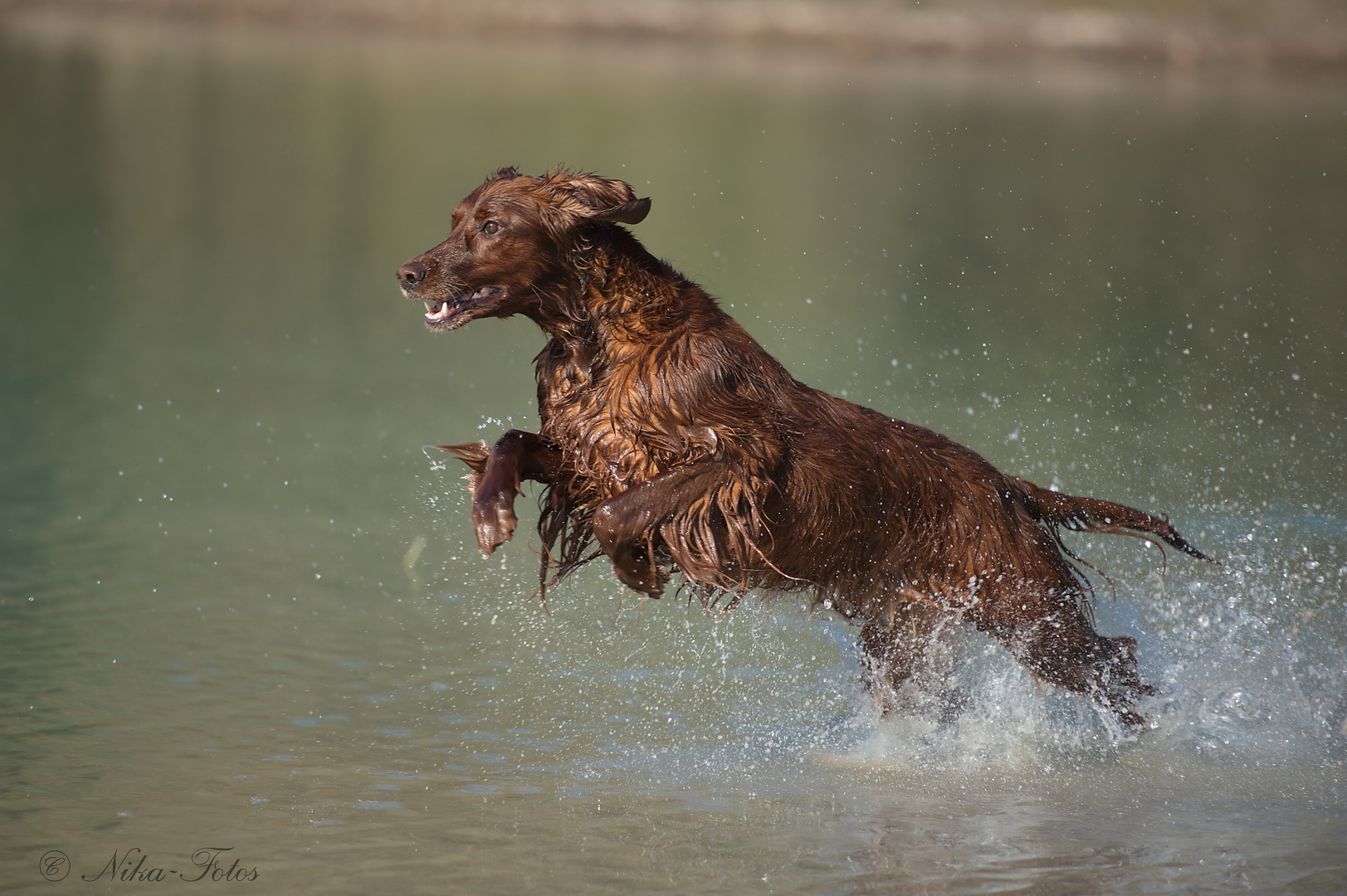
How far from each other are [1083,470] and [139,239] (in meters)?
10.9

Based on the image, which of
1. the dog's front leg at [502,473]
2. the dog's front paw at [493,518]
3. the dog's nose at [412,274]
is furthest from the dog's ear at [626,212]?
the dog's front paw at [493,518]

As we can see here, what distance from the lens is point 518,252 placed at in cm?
512

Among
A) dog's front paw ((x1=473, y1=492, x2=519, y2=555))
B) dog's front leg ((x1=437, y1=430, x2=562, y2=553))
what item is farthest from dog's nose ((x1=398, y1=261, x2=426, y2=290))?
dog's front paw ((x1=473, y1=492, x2=519, y2=555))

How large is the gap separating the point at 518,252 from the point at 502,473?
77 cm

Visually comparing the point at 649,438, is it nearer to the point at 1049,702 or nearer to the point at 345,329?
the point at 1049,702

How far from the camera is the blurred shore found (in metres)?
43.7

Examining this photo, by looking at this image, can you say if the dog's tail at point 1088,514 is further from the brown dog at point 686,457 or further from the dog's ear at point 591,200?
the dog's ear at point 591,200

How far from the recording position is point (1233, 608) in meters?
7.36

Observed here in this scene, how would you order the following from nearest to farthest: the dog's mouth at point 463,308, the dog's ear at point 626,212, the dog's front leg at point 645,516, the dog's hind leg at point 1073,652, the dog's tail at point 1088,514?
1. the dog's front leg at point 645,516
2. the dog's ear at point 626,212
3. the dog's mouth at point 463,308
4. the dog's hind leg at point 1073,652
5. the dog's tail at point 1088,514

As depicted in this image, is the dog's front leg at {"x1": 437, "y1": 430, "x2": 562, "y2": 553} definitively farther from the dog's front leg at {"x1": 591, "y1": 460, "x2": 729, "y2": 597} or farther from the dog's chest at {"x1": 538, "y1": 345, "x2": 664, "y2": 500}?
the dog's front leg at {"x1": 591, "y1": 460, "x2": 729, "y2": 597}

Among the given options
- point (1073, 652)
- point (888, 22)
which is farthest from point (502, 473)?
point (888, 22)

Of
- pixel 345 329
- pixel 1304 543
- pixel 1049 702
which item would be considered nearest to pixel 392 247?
pixel 345 329

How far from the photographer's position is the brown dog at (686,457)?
5078 mm

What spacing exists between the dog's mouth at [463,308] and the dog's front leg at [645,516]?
81 centimetres
